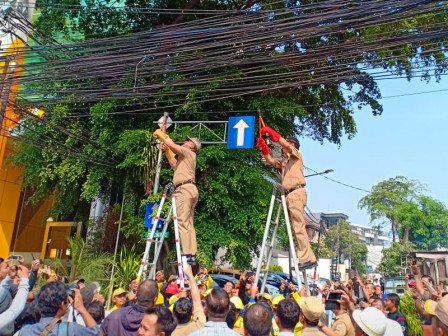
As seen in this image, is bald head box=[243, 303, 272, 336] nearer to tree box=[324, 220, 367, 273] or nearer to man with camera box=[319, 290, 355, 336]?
man with camera box=[319, 290, 355, 336]

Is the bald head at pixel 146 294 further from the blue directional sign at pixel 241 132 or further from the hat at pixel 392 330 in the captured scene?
the blue directional sign at pixel 241 132

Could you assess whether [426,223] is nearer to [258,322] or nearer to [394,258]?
[394,258]

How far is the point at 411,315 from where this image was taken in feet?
32.1

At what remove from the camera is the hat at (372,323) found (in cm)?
309

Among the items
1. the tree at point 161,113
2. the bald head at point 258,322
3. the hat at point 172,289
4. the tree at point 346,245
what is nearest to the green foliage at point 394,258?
the tree at point 346,245

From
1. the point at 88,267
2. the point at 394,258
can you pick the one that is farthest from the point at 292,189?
the point at 394,258

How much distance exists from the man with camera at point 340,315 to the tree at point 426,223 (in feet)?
139

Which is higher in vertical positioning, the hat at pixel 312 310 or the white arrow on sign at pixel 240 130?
the white arrow on sign at pixel 240 130

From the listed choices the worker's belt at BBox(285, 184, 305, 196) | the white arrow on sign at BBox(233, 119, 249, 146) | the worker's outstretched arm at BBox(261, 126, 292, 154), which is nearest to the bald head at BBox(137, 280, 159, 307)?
the worker's outstretched arm at BBox(261, 126, 292, 154)

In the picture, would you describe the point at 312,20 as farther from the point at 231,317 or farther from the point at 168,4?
the point at 168,4

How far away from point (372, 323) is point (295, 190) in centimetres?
294

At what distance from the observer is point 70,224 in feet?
60.6

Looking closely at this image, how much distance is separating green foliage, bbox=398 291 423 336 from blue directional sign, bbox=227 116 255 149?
205 inches

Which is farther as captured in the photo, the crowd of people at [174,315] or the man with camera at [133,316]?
the man with camera at [133,316]
